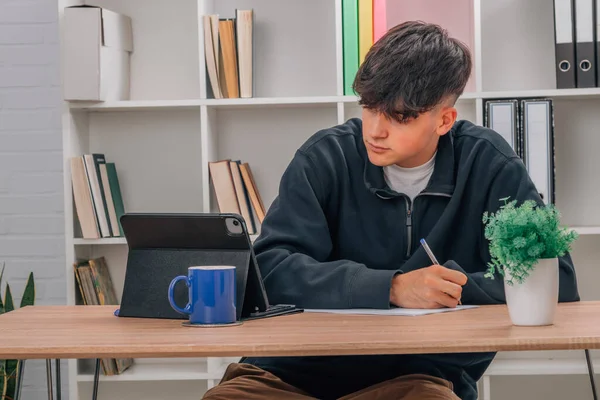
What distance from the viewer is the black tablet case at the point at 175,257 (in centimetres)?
146

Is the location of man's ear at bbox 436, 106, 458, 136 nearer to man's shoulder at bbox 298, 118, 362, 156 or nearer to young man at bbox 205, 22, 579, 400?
young man at bbox 205, 22, 579, 400

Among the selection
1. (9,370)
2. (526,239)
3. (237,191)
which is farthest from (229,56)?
(526,239)

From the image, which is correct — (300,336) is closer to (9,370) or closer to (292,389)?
(292,389)

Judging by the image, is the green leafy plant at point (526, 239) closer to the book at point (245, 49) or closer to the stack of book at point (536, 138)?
the stack of book at point (536, 138)

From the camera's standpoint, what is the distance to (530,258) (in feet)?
4.52

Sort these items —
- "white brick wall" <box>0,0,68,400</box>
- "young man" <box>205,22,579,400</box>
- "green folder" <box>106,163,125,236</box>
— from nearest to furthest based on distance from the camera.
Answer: "young man" <box>205,22,579,400</box>, "green folder" <box>106,163,125,236</box>, "white brick wall" <box>0,0,68,400</box>

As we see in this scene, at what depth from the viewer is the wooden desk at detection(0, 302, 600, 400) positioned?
1.18 metres

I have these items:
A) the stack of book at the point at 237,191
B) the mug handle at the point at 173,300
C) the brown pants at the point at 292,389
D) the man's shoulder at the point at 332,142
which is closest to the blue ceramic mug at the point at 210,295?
the mug handle at the point at 173,300

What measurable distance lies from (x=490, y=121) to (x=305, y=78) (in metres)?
0.70

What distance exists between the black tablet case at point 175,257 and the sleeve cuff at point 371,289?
0.17 meters

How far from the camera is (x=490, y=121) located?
9.24ft

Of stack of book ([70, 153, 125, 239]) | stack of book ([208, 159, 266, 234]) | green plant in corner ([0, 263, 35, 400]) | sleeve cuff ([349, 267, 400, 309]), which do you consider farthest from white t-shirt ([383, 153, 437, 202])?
green plant in corner ([0, 263, 35, 400])

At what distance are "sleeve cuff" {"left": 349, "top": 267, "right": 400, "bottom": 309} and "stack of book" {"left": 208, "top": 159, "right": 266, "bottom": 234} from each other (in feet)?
4.52

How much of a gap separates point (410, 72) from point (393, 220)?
12.3 inches
